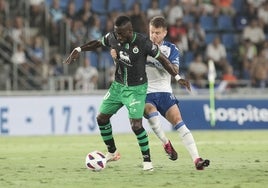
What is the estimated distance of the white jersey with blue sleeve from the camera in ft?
41.1

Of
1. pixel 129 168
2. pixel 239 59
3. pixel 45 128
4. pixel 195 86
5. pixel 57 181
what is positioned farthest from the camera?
pixel 239 59

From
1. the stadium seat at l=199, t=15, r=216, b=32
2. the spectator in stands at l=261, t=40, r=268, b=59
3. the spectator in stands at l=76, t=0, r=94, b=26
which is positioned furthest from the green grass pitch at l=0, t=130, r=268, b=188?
the stadium seat at l=199, t=15, r=216, b=32

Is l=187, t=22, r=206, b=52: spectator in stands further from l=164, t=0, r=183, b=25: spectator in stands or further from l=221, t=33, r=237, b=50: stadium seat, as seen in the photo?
l=221, t=33, r=237, b=50: stadium seat

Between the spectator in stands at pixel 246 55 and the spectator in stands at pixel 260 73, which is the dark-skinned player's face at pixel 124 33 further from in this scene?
the spectator in stands at pixel 246 55

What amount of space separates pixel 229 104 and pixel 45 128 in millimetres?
5392

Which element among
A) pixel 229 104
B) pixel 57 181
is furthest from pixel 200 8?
pixel 57 181

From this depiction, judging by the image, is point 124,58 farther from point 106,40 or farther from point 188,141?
point 188,141

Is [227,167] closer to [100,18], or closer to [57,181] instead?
[57,181]

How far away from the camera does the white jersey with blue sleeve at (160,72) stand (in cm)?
1252

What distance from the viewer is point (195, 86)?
25.3 m

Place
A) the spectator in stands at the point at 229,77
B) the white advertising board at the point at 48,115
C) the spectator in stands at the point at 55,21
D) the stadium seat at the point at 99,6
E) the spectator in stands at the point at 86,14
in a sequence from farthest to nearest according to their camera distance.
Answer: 1. the stadium seat at the point at 99,6
2. the spectator in stands at the point at 229,77
3. the spectator in stands at the point at 86,14
4. the spectator in stands at the point at 55,21
5. the white advertising board at the point at 48,115

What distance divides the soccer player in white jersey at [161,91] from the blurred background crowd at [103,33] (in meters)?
10.7

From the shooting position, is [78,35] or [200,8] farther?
[200,8]

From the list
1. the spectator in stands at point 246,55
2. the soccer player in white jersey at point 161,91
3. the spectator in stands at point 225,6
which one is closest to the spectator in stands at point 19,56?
the spectator in stands at point 246,55
